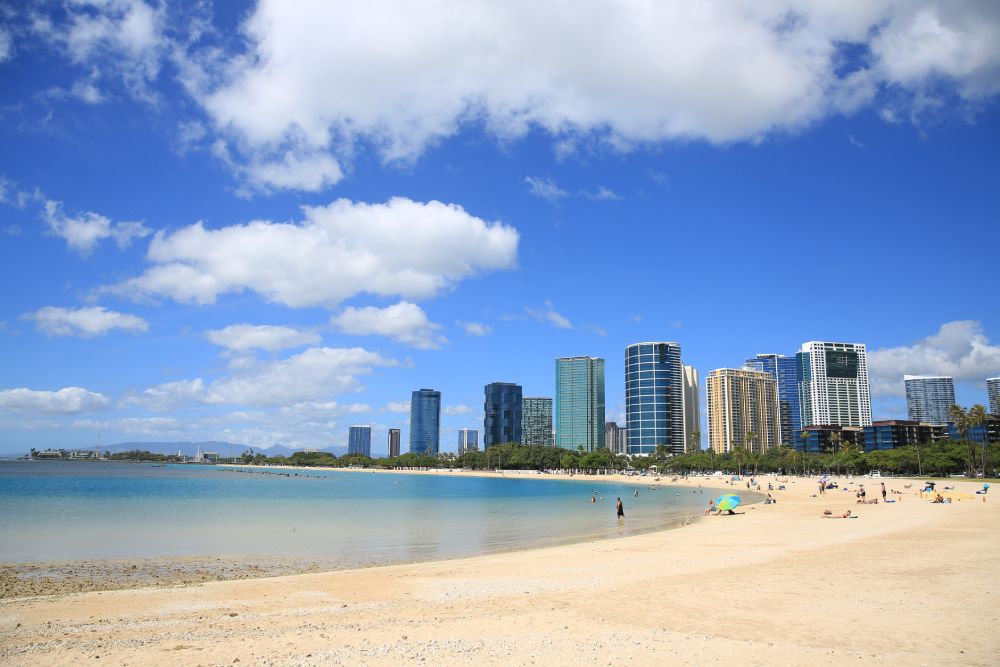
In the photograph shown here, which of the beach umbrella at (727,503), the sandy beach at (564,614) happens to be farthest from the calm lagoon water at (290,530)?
the sandy beach at (564,614)

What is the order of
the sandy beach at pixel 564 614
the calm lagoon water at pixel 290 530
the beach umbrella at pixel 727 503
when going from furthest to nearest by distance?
the beach umbrella at pixel 727 503 → the calm lagoon water at pixel 290 530 → the sandy beach at pixel 564 614

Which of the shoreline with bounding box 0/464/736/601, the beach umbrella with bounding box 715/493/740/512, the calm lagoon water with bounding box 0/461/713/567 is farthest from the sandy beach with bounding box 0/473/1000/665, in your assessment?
the beach umbrella with bounding box 715/493/740/512

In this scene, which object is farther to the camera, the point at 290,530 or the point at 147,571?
the point at 290,530

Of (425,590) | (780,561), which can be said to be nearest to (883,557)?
(780,561)

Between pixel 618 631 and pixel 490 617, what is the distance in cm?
293

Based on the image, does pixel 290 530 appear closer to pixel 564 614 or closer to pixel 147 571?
pixel 147 571

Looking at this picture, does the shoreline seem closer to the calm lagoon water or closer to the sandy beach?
the calm lagoon water

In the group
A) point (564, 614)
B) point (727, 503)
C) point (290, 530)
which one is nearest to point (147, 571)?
point (290, 530)

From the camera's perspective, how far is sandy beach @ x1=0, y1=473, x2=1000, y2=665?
1077 cm

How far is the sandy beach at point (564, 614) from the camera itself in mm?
10773

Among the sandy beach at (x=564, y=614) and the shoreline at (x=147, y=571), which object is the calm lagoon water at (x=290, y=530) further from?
the sandy beach at (x=564, y=614)

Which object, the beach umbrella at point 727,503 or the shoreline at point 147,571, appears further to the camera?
the beach umbrella at point 727,503

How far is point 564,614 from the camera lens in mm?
13719

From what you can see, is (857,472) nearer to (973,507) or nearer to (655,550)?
(973,507)
